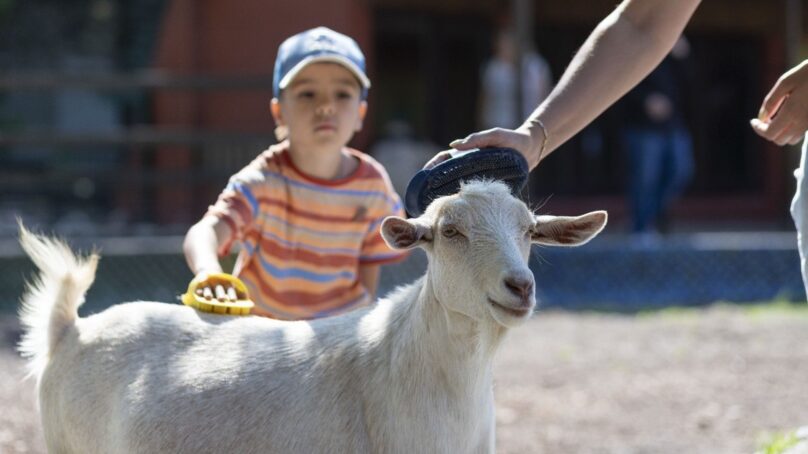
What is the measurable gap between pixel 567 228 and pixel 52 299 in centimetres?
177

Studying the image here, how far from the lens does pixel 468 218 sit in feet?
11.0

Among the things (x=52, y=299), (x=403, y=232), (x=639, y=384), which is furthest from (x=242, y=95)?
(x=403, y=232)

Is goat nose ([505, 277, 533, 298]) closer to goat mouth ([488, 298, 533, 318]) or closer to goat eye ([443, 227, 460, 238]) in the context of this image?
goat mouth ([488, 298, 533, 318])

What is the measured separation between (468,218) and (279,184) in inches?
53.2

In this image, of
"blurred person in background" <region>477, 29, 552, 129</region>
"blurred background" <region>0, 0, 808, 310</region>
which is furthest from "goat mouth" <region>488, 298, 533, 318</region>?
"blurred person in background" <region>477, 29, 552, 129</region>

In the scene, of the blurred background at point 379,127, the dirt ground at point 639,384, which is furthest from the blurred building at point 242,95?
the dirt ground at point 639,384

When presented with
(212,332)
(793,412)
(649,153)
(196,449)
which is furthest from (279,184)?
(649,153)

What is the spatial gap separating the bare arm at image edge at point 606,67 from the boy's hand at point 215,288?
0.78 metres

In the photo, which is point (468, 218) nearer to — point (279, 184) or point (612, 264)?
Result: point (279, 184)

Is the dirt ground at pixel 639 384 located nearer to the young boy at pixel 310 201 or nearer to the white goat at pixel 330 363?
the young boy at pixel 310 201

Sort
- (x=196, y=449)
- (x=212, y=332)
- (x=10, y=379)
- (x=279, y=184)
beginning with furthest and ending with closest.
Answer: (x=10, y=379)
(x=279, y=184)
(x=212, y=332)
(x=196, y=449)

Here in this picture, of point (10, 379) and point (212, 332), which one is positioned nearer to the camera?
point (212, 332)

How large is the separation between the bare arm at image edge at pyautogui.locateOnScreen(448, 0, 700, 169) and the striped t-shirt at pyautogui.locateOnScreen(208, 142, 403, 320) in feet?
3.14

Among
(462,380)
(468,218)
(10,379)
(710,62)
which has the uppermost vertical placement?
(710,62)
